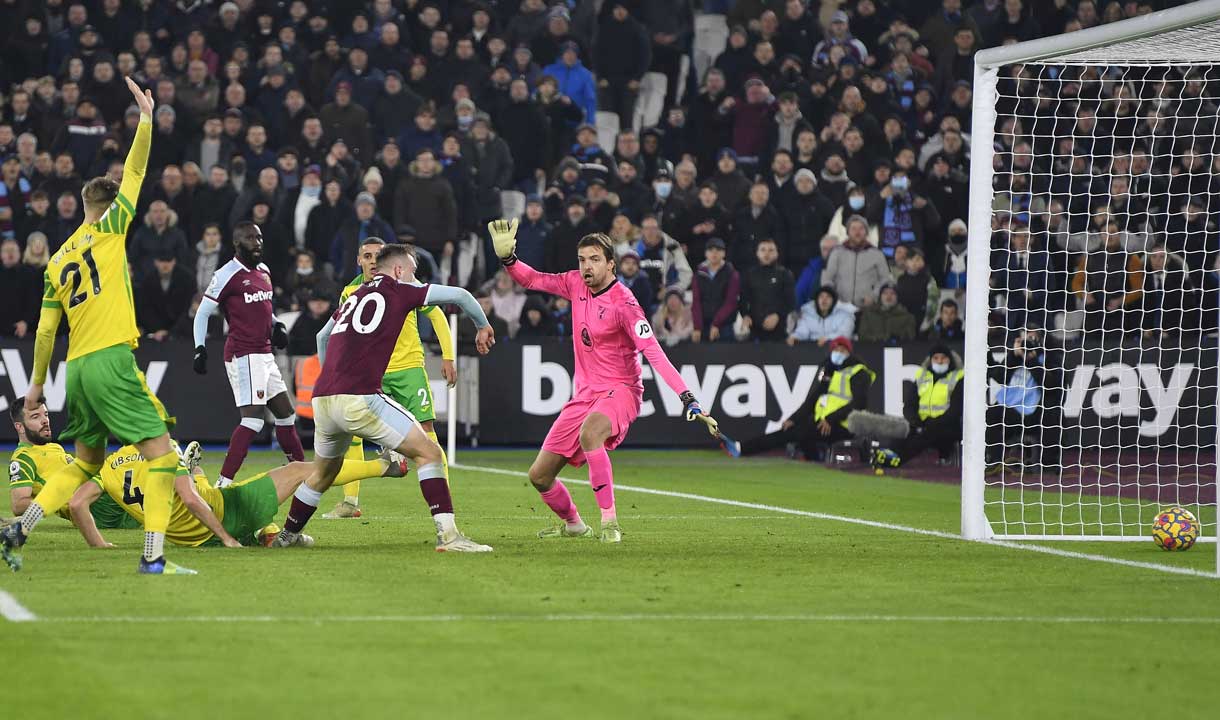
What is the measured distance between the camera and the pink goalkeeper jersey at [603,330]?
35.5 feet

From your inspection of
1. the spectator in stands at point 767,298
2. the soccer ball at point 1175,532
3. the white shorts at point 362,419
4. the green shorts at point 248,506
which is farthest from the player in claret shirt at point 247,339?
the spectator in stands at point 767,298

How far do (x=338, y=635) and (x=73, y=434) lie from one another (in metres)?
2.97

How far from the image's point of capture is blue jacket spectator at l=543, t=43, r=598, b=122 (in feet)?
79.6

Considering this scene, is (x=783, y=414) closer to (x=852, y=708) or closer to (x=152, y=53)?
(x=152, y=53)

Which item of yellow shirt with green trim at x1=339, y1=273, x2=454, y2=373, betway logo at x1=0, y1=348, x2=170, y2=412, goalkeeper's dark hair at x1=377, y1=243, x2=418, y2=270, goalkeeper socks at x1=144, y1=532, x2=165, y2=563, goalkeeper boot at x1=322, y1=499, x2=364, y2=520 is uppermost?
goalkeeper's dark hair at x1=377, y1=243, x2=418, y2=270

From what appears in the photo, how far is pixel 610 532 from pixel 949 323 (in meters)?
10.9

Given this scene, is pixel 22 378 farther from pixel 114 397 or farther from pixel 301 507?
pixel 114 397

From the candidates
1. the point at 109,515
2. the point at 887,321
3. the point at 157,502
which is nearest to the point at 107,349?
the point at 157,502

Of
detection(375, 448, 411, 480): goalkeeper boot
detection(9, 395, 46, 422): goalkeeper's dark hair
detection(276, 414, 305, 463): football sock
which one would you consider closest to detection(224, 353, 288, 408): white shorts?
detection(276, 414, 305, 463): football sock

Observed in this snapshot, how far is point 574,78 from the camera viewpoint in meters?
24.3

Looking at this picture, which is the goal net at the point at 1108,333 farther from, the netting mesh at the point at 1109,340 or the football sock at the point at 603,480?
the football sock at the point at 603,480

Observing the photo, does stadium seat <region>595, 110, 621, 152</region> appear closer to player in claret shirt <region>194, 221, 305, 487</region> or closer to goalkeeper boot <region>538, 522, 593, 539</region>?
player in claret shirt <region>194, 221, 305, 487</region>

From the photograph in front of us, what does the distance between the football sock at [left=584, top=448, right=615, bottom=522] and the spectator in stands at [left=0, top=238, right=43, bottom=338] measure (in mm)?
11821

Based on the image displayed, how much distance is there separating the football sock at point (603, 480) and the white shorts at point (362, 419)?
1.36 metres
